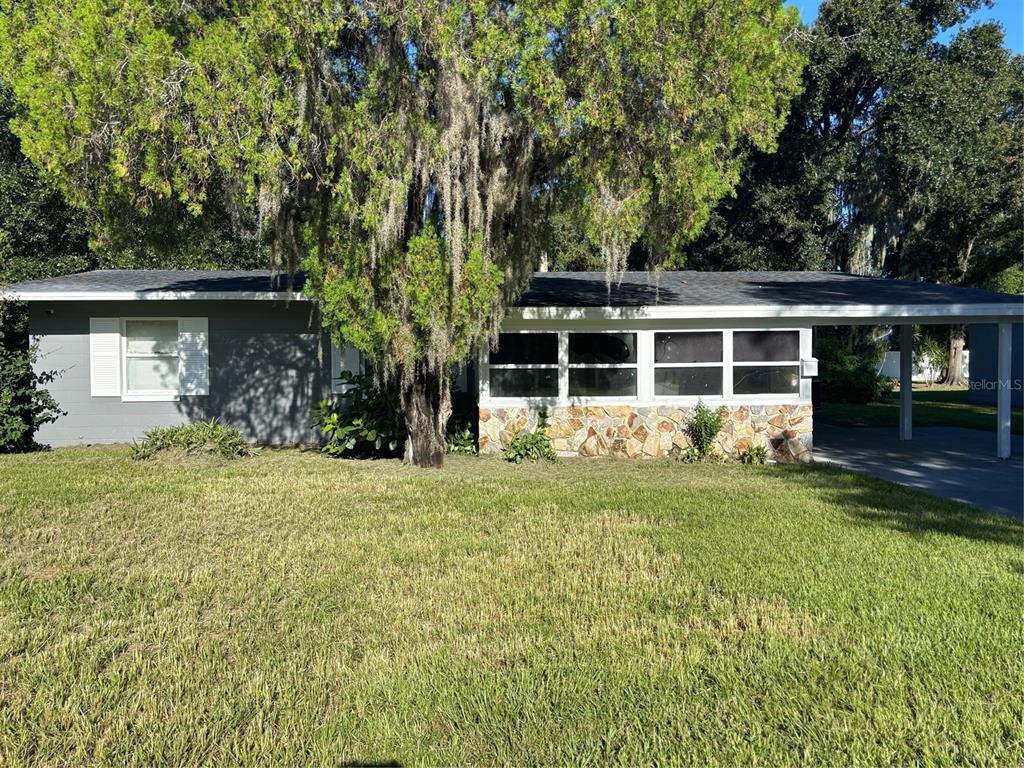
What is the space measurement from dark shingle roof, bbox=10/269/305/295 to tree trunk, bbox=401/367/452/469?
9.67ft

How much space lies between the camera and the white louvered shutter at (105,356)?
506 inches

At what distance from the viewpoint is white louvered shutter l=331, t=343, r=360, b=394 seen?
43.8 ft

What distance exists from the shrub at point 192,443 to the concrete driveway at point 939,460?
9.28 metres

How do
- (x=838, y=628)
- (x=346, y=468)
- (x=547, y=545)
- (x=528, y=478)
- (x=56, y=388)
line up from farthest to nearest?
(x=56, y=388), (x=346, y=468), (x=528, y=478), (x=547, y=545), (x=838, y=628)

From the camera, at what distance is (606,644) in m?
4.24

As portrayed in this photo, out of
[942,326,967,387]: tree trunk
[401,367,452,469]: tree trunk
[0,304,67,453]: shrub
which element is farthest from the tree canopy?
[942,326,967,387]: tree trunk

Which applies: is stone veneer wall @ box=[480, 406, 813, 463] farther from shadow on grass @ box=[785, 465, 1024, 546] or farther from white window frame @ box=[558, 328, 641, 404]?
shadow on grass @ box=[785, 465, 1024, 546]

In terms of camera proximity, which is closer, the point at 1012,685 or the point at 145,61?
the point at 1012,685

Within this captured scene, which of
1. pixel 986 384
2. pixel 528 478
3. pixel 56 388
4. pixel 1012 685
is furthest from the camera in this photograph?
pixel 986 384

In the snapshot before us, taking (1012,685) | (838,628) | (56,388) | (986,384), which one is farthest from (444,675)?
(986,384)

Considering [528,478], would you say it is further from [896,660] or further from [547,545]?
[896,660]

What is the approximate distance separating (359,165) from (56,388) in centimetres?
800

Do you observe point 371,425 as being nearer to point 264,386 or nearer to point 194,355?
point 264,386

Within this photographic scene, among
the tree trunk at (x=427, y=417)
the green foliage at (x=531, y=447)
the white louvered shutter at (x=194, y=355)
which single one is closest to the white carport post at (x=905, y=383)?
the green foliage at (x=531, y=447)
